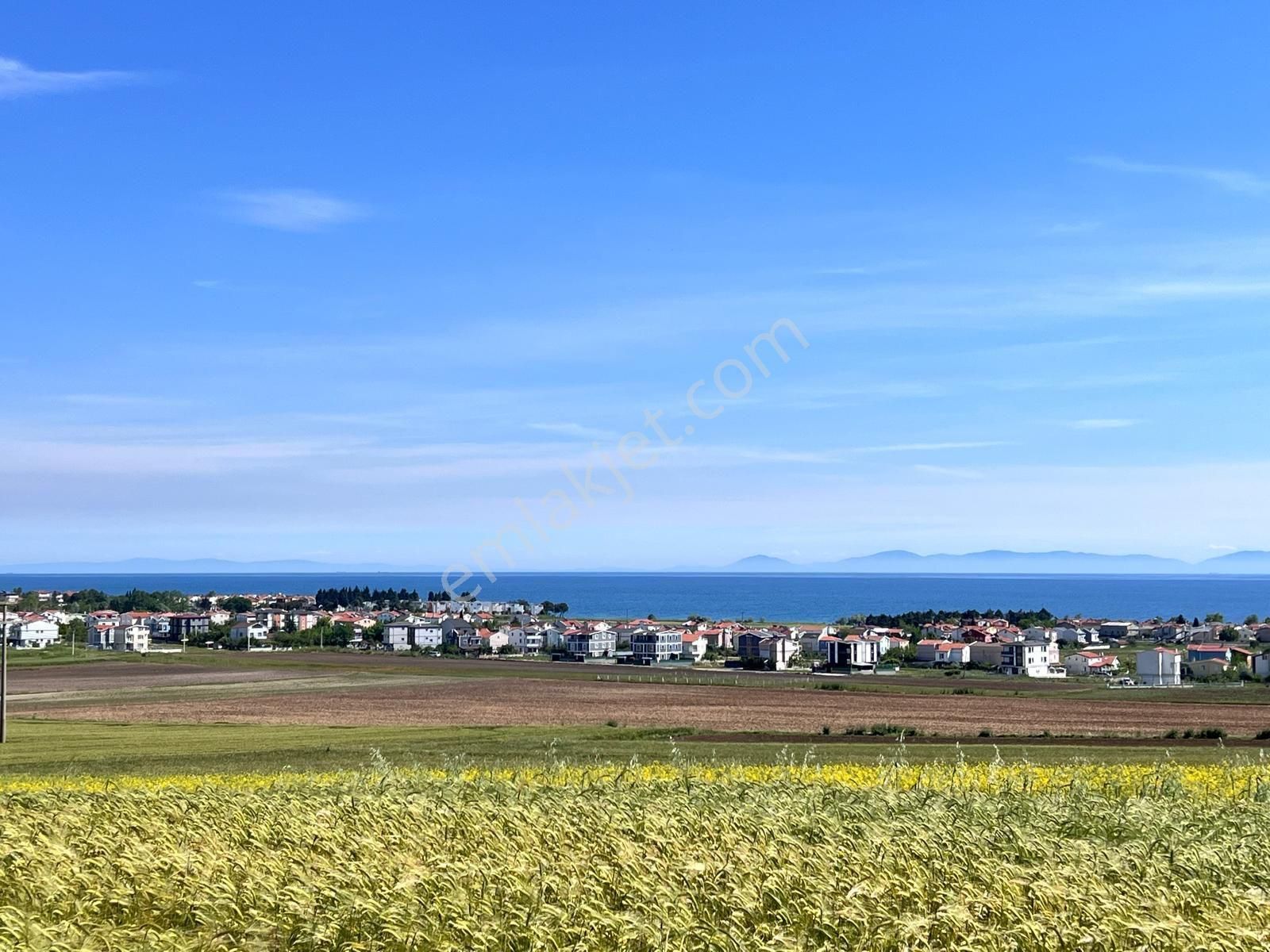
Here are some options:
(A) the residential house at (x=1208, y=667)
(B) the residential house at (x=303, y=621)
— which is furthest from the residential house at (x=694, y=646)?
(B) the residential house at (x=303, y=621)

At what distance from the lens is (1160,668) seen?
105m

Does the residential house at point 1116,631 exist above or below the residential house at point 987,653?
below

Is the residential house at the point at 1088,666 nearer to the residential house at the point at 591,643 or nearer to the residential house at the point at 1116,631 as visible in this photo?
the residential house at the point at 591,643

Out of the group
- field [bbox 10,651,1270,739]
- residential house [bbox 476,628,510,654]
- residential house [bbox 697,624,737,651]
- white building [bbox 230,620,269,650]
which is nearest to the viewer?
field [bbox 10,651,1270,739]

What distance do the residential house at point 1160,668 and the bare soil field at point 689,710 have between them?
34181mm

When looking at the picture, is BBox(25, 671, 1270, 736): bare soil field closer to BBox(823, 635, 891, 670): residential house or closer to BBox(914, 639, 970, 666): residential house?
BBox(823, 635, 891, 670): residential house

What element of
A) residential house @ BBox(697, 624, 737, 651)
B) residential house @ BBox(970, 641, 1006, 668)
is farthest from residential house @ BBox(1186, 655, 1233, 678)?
residential house @ BBox(697, 624, 737, 651)

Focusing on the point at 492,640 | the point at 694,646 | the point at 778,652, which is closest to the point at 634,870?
the point at 778,652

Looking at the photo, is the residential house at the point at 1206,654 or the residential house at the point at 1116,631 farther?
the residential house at the point at 1116,631

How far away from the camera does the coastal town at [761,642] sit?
121 metres

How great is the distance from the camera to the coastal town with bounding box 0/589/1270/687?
396 ft

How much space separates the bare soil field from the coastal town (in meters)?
35.0

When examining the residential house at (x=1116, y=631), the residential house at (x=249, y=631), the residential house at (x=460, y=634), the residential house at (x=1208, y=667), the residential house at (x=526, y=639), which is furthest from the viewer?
the residential house at (x=1116, y=631)

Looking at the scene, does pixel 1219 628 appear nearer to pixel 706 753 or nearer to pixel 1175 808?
pixel 706 753
